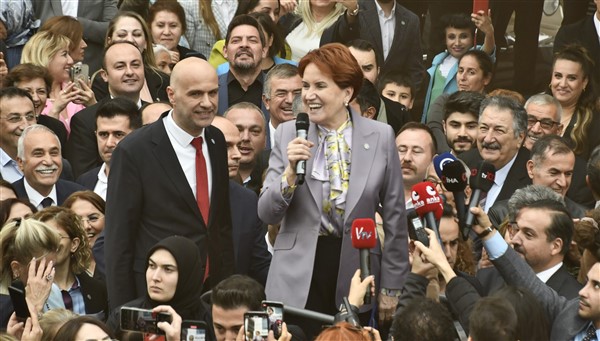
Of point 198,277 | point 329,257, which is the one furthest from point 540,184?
point 198,277

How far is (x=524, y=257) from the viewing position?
8.35 m

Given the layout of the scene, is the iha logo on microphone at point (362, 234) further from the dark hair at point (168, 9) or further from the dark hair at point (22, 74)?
the dark hair at point (168, 9)

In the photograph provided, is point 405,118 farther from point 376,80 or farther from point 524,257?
point 524,257

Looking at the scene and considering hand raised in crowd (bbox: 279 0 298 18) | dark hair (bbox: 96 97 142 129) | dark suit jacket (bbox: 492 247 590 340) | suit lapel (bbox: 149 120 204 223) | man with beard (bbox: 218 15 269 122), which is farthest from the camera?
A: hand raised in crowd (bbox: 279 0 298 18)

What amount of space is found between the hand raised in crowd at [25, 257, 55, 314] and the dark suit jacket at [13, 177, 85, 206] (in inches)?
82.1

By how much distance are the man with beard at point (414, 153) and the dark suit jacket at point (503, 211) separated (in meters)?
0.61

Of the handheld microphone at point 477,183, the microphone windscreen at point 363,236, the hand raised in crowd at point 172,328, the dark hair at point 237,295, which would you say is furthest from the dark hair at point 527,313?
the hand raised in crowd at point 172,328

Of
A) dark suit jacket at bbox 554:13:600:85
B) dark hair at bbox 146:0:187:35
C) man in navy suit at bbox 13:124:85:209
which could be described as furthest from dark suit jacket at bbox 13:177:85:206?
dark suit jacket at bbox 554:13:600:85

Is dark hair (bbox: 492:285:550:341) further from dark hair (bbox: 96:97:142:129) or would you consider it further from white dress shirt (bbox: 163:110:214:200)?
dark hair (bbox: 96:97:142:129)

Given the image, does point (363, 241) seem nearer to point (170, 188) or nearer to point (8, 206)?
point (170, 188)

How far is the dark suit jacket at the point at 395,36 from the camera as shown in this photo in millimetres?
13078

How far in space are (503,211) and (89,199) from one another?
2.67 m

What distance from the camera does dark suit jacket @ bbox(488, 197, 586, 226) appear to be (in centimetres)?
938

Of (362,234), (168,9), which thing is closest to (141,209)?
(362,234)
